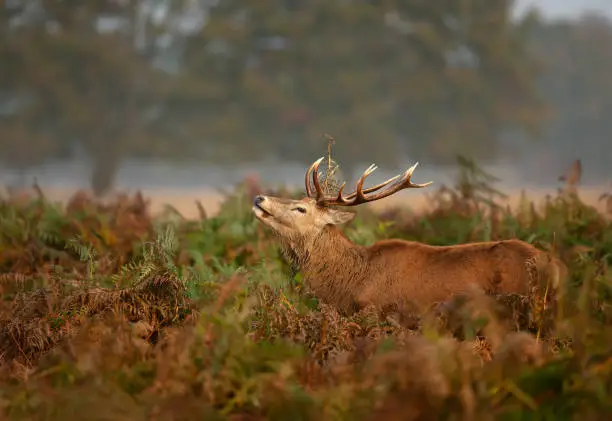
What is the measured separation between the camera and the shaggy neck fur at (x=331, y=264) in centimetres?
588

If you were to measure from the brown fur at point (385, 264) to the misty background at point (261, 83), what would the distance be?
75.3ft

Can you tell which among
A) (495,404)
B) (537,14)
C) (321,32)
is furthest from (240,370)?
(537,14)

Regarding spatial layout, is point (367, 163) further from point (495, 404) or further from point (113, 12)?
point (495, 404)

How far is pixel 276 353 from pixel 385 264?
2218 mm

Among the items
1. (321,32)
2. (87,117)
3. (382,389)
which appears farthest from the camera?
(321,32)

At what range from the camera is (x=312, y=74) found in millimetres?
30453

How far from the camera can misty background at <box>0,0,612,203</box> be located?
29578 mm

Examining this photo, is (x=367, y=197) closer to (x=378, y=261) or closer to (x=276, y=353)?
(x=378, y=261)

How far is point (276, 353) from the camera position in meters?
3.70

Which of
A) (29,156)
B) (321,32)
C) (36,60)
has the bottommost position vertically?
(29,156)

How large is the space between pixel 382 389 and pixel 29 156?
93.7 feet

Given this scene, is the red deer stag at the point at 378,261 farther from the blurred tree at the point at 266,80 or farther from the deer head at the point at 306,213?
the blurred tree at the point at 266,80

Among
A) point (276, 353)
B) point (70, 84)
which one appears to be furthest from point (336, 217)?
point (70, 84)

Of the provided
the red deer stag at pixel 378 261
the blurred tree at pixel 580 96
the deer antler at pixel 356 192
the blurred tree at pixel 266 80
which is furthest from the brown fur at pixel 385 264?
the blurred tree at pixel 580 96
